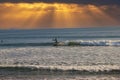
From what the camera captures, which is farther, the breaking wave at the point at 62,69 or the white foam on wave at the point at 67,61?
the white foam on wave at the point at 67,61

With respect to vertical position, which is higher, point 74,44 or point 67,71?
point 67,71

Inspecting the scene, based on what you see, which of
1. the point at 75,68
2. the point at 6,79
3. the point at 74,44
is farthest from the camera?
the point at 74,44

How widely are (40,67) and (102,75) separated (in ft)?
19.6

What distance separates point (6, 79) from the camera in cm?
2592

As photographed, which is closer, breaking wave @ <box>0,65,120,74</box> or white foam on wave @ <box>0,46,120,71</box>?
breaking wave @ <box>0,65,120,74</box>

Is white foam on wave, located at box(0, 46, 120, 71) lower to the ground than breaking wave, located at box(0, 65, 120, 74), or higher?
lower

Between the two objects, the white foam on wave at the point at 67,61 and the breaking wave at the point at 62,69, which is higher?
the breaking wave at the point at 62,69

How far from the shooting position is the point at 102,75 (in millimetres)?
27266

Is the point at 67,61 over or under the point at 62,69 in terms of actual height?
under

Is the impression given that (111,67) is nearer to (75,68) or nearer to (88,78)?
(75,68)

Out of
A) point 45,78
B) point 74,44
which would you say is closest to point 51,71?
point 45,78

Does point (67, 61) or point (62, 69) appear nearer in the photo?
point (62, 69)

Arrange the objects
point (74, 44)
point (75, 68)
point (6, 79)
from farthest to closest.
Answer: point (74, 44) < point (75, 68) < point (6, 79)

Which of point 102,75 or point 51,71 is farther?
point 51,71
